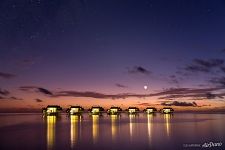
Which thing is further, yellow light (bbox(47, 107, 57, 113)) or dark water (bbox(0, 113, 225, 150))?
yellow light (bbox(47, 107, 57, 113))

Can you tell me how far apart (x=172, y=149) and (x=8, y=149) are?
85.5 ft

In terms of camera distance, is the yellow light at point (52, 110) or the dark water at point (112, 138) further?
the yellow light at point (52, 110)

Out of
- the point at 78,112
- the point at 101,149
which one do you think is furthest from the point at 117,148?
the point at 78,112

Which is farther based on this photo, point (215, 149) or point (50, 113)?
point (50, 113)

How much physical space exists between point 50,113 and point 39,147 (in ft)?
456

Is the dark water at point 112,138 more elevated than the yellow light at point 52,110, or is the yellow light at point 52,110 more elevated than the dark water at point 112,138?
the yellow light at point 52,110

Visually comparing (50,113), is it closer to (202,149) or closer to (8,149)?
(8,149)

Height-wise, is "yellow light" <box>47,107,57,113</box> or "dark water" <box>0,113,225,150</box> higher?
"yellow light" <box>47,107,57,113</box>

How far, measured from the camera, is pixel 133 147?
4466 cm

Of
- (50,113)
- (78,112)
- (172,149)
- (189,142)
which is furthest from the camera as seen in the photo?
(78,112)

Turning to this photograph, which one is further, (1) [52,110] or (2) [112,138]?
(1) [52,110]

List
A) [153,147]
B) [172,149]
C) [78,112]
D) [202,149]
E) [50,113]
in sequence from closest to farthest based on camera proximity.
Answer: [202,149] < [172,149] < [153,147] < [50,113] < [78,112]

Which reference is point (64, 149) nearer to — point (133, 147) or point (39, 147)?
point (39, 147)

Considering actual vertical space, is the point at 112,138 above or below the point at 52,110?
below
